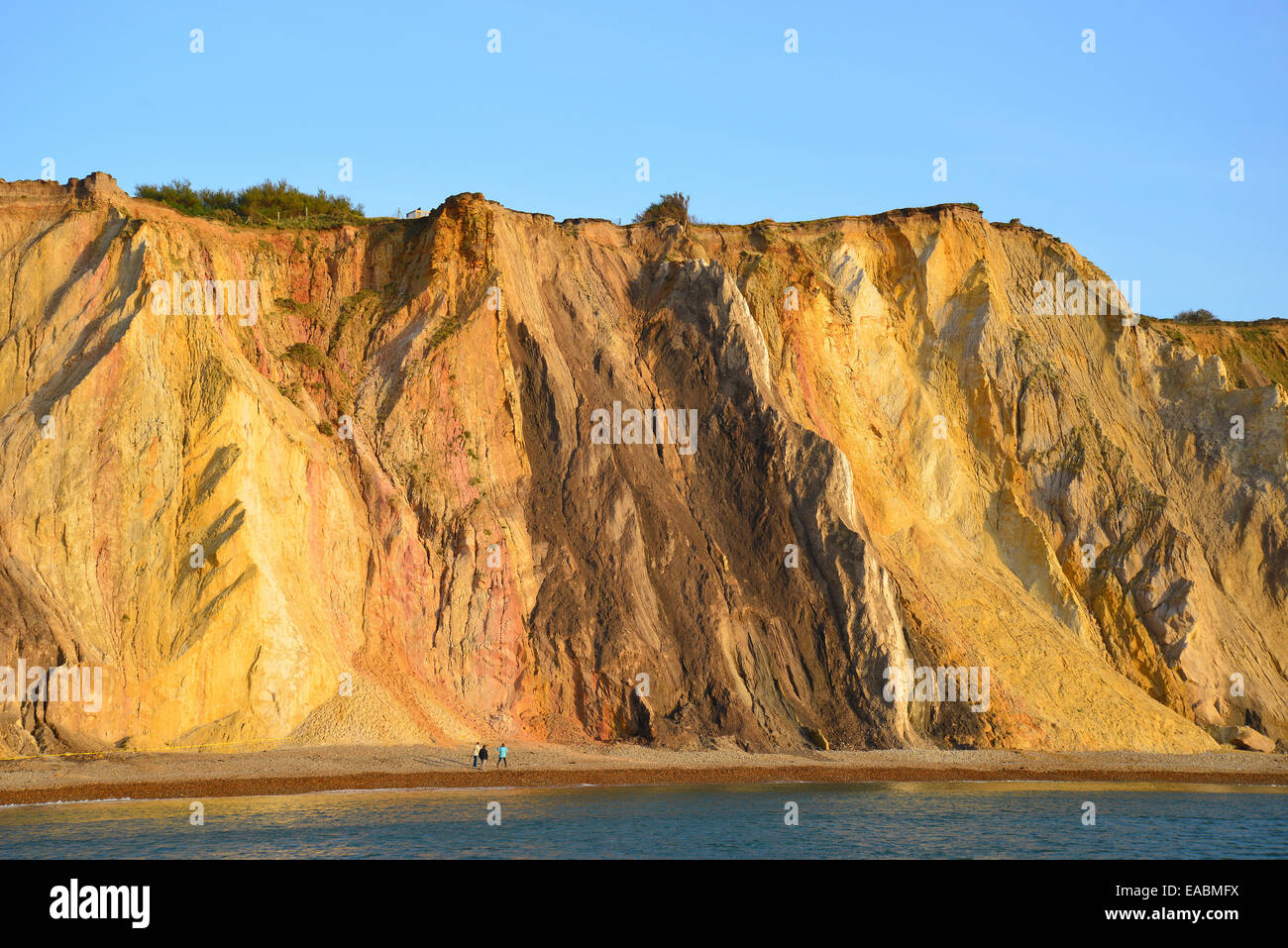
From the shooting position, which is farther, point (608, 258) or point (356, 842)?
point (608, 258)

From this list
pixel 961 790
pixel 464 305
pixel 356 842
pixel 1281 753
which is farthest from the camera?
pixel 464 305

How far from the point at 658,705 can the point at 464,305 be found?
14260mm

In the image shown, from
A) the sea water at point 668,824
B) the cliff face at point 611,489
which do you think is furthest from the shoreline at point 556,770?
the cliff face at point 611,489

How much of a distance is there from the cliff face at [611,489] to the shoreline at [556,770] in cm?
124

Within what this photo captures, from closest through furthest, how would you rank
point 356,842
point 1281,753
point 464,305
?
1. point 356,842
2. point 1281,753
3. point 464,305

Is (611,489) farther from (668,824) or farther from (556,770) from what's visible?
(668,824)

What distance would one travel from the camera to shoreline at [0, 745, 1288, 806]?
82.7ft

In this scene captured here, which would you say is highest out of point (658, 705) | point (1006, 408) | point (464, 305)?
point (464, 305)

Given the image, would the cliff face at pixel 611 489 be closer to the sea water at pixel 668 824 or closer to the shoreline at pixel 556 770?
the shoreline at pixel 556 770

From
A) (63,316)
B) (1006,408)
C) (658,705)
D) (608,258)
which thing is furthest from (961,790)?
(63,316)

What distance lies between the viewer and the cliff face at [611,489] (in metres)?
30.9

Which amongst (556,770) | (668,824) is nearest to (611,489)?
(556,770)

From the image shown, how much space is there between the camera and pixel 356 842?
20.4 meters
